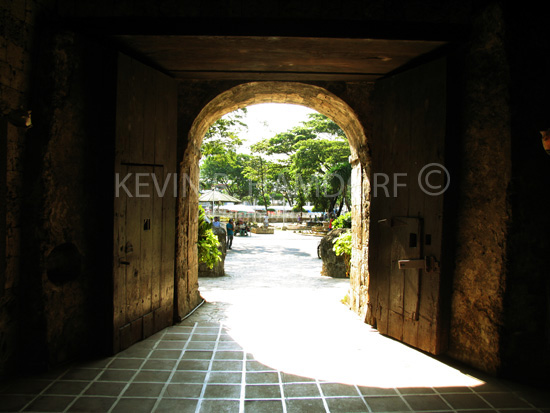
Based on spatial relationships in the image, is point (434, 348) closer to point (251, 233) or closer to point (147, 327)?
point (147, 327)

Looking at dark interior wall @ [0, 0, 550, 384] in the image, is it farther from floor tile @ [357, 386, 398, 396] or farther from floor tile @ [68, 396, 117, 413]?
floor tile @ [357, 386, 398, 396]

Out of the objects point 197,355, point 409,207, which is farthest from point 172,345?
point 409,207

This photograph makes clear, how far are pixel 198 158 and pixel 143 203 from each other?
1.80 metres

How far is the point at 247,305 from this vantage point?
213 inches

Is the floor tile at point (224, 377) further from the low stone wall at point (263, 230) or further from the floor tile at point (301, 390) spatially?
the low stone wall at point (263, 230)

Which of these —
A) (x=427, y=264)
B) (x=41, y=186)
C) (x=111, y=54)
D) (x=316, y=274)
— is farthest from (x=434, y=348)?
(x=316, y=274)

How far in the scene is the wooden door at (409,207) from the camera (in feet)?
11.4

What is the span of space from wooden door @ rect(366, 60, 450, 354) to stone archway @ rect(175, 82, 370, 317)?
41 centimetres

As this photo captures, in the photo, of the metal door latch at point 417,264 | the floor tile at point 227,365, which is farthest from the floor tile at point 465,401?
the floor tile at point 227,365

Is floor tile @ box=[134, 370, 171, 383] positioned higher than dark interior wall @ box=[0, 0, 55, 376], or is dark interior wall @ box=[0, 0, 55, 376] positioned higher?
dark interior wall @ box=[0, 0, 55, 376]

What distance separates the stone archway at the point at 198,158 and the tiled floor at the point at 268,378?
2.14ft

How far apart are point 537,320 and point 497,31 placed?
2.57 metres

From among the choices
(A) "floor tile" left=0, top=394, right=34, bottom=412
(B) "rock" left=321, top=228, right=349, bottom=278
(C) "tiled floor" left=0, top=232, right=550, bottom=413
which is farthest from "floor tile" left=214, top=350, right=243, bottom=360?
(B) "rock" left=321, top=228, right=349, bottom=278

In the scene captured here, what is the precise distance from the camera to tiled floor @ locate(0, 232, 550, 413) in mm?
2623
